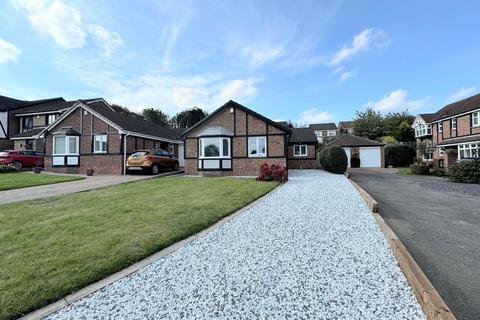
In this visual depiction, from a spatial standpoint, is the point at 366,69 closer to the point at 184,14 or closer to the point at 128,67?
the point at 184,14

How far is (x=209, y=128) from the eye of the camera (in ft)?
57.3

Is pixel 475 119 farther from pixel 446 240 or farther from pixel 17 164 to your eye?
pixel 17 164

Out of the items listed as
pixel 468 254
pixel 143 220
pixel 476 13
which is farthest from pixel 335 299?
pixel 476 13

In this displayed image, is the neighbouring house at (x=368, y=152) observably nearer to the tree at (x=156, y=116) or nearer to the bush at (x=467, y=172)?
the bush at (x=467, y=172)

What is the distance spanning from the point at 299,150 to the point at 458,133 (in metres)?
17.2

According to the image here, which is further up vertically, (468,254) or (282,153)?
(282,153)

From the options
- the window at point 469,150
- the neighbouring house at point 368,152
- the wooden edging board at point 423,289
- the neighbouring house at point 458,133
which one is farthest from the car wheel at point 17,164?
the window at point 469,150

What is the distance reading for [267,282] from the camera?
125 inches

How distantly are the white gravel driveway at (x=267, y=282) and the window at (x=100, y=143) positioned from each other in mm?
17065

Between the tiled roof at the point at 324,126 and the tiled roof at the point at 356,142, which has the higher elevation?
the tiled roof at the point at 324,126

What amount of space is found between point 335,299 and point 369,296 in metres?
0.42

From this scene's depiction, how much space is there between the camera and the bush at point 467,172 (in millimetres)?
14884

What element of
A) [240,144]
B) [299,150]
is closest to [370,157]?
[299,150]

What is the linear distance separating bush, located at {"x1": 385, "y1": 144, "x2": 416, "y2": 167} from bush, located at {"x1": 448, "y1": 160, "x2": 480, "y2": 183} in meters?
17.0
